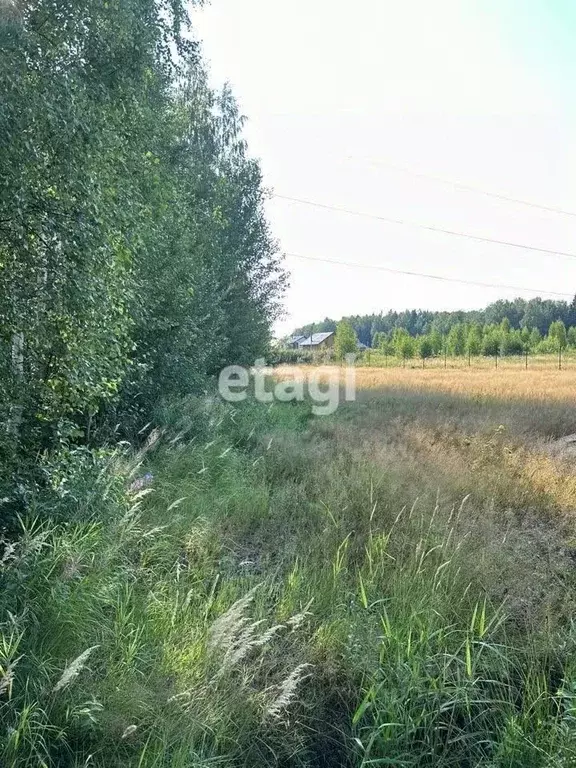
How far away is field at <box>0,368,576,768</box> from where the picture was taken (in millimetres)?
1727

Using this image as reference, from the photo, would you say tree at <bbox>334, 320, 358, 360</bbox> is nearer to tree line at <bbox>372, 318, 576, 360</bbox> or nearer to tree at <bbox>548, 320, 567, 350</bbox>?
tree line at <bbox>372, 318, 576, 360</bbox>

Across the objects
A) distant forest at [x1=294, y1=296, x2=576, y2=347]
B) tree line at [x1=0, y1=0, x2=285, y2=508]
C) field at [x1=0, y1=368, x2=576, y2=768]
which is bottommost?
field at [x1=0, y1=368, x2=576, y2=768]

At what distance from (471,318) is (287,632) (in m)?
85.5

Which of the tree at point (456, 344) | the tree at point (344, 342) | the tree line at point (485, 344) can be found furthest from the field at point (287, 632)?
the tree at point (456, 344)

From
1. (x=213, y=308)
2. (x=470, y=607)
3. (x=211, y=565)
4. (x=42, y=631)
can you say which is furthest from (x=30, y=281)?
(x=213, y=308)

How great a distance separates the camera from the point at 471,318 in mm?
80875

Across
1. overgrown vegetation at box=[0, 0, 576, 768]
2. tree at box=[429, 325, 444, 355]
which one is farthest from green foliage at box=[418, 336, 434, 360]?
overgrown vegetation at box=[0, 0, 576, 768]

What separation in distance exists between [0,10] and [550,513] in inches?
218

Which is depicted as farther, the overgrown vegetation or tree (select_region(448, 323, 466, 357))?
tree (select_region(448, 323, 466, 357))

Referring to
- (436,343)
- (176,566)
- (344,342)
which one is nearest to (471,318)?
(436,343)

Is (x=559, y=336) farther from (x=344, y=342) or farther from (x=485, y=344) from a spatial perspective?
(x=344, y=342)

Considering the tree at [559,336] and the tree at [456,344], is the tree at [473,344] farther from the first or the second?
the tree at [559,336]

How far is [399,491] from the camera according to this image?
14.8 ft

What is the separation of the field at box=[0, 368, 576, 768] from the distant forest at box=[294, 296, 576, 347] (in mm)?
50581
